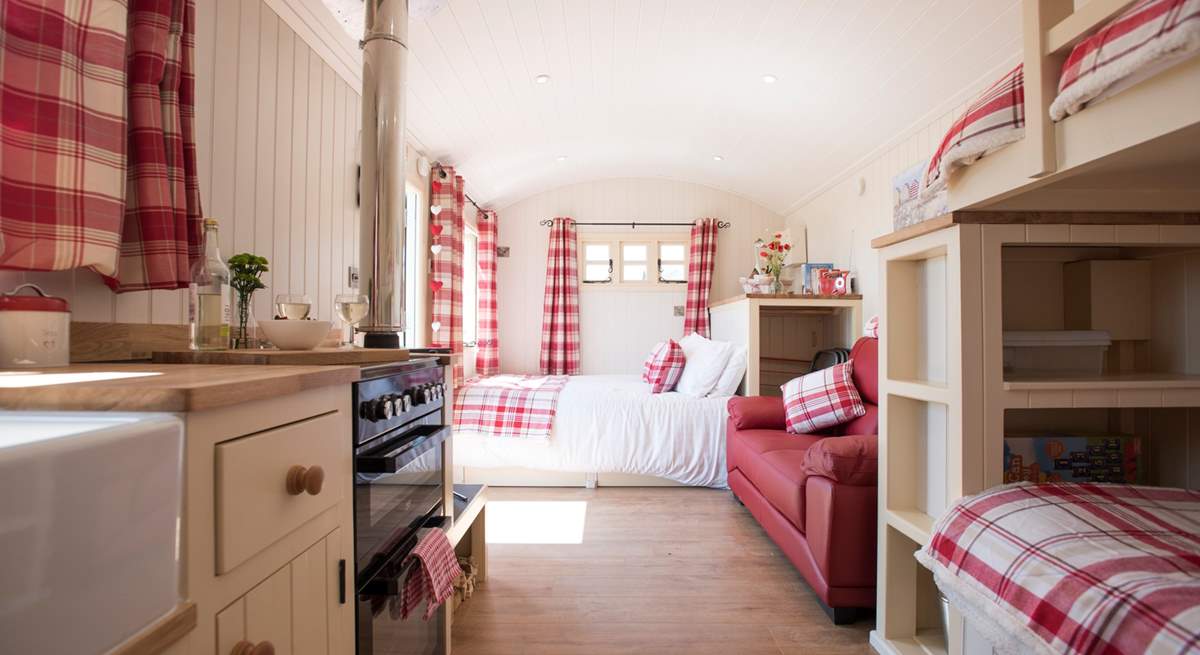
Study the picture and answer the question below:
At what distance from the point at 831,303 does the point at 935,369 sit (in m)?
2.29

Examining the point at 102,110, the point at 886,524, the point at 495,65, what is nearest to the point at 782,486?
the point at 886,524

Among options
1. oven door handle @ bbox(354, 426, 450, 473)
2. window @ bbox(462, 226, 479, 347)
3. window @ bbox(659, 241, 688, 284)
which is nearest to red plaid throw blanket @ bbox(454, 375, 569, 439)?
window @ bbox(462, 226, 479, 347)

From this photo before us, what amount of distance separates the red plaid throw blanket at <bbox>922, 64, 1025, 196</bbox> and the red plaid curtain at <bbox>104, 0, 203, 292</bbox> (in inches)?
66.9

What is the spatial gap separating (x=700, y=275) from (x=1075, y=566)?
4.52m

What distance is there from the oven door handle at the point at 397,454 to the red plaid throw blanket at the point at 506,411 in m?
1.96

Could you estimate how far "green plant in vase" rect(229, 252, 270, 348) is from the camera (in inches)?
55.1

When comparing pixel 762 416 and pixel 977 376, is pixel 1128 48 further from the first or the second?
pixel 762 416

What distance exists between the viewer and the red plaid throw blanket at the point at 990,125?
1003mm

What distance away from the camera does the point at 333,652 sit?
0.89 metres

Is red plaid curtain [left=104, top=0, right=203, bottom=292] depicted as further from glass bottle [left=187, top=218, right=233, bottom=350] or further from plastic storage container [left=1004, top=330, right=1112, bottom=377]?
plastic storage container [left=1004, top=330, right=1112, bottom=377]

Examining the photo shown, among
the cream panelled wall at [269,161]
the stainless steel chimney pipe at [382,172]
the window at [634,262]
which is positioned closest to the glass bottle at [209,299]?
the cream panelled wall at [269,161]

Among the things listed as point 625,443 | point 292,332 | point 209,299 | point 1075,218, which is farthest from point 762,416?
point 209,299

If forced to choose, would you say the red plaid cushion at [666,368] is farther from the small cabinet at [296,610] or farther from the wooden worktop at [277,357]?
the small cabinet at [296,610]

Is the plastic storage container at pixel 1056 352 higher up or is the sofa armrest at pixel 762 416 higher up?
the plastic storage container at pixel 1056 352
